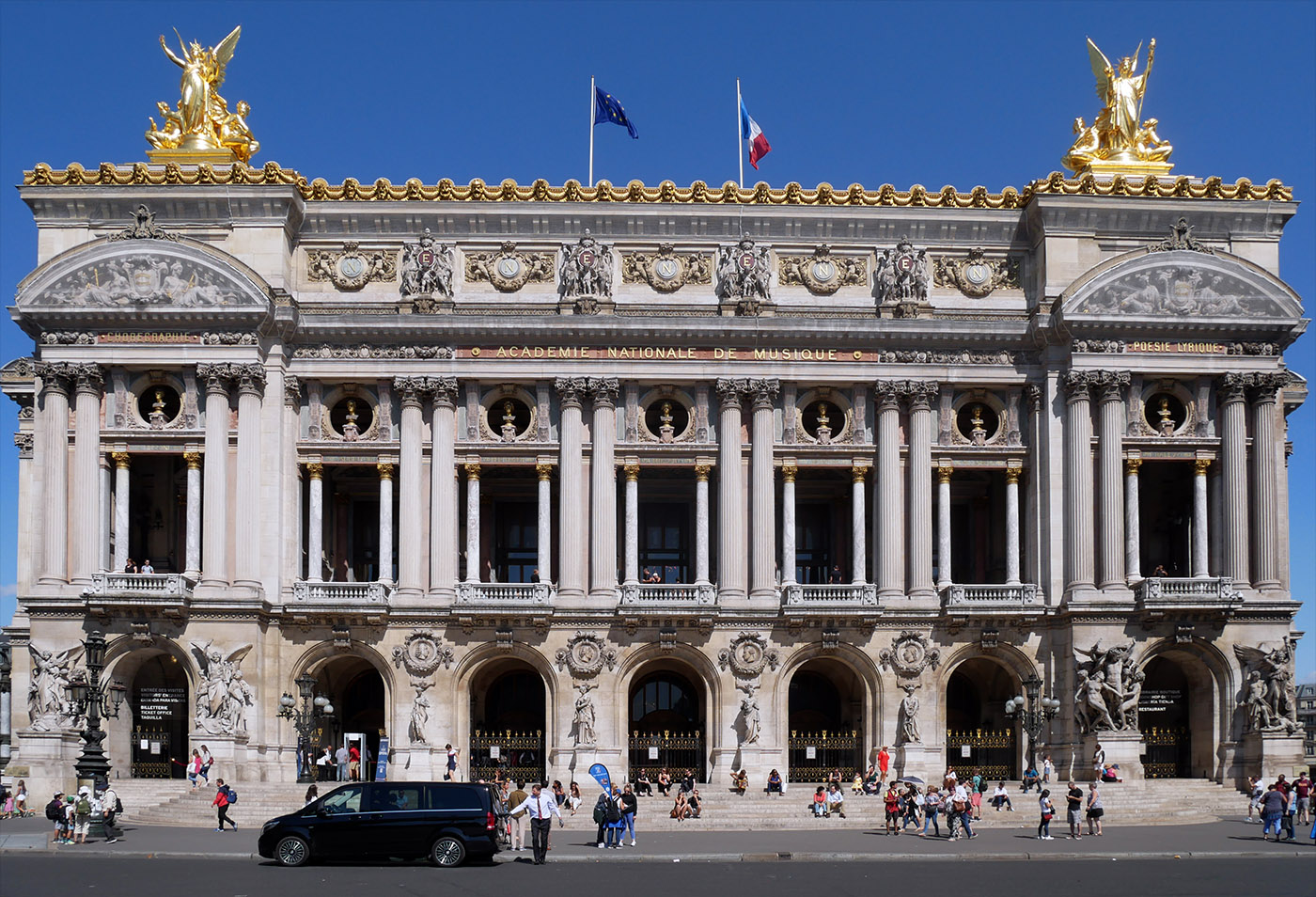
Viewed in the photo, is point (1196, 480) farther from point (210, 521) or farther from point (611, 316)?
point (210, 521)

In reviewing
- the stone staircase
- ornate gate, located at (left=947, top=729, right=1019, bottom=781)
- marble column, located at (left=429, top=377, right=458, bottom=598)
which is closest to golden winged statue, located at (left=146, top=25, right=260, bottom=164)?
marble column, located at (left=429, top=377, right=458, bottom=598)

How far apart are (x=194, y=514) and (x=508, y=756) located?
1421 centimetres

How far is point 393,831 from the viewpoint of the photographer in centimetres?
3753

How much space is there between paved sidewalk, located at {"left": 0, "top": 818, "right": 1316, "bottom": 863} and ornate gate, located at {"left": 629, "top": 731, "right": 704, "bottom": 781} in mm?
9772

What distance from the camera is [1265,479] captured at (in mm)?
60094

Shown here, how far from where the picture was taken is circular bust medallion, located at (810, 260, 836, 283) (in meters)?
62.4

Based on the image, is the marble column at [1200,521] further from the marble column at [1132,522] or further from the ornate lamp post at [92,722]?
the ornate lamp post at [92,722]

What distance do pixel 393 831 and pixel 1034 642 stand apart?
3012cm

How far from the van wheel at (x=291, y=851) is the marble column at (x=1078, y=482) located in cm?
3186

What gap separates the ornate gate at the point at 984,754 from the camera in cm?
6019

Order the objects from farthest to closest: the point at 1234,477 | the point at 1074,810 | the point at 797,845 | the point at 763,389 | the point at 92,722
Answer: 1. the point at 763,389
2. the point at 1234,477
3. the point at 1074,810
4. the point at 92,722
5. the point at 797,845

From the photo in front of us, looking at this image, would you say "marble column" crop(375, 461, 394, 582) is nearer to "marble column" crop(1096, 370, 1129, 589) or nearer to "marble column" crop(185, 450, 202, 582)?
"marble column" crop(185, 450, 202, 582)

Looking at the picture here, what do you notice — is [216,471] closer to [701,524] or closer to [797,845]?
[701,524]

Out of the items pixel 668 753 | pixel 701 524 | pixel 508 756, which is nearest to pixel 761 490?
pixel 701 524
